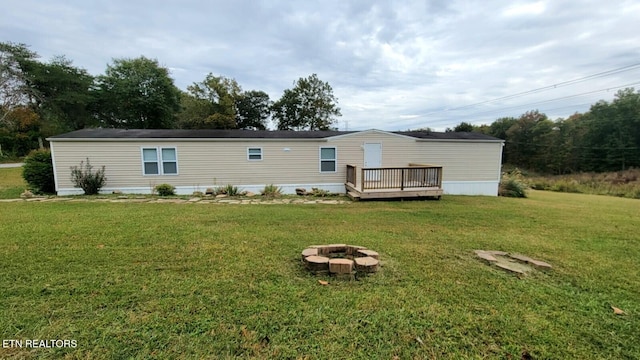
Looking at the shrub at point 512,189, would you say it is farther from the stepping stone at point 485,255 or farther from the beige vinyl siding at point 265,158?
the stepping stone at point 485,255

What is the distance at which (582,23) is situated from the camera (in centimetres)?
1270

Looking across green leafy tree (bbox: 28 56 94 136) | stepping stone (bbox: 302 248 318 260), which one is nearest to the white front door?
stepping stone (bbox: 302 248 318 260)

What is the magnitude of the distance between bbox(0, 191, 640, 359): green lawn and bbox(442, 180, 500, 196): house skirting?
264 inches

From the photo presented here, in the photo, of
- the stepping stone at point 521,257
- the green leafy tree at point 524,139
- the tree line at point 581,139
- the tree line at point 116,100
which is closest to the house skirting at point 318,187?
the stepping stone at point 521,257

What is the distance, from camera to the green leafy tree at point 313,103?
1180 inches

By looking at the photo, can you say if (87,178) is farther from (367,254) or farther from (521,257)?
(521,257)

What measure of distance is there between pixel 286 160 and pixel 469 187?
837cm

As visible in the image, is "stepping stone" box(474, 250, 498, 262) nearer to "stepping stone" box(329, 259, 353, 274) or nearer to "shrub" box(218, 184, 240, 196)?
"stepping stone" box(329, 259, 353, 274)

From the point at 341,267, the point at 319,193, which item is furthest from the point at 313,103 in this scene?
the point at 341,267

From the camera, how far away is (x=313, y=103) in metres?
30.0

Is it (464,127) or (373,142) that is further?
(464,127)

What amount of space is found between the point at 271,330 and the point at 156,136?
32.8 ft

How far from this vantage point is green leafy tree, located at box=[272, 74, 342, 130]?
29984 millimetres

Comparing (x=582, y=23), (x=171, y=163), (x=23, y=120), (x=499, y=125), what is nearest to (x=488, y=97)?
(x=582, y=23)
